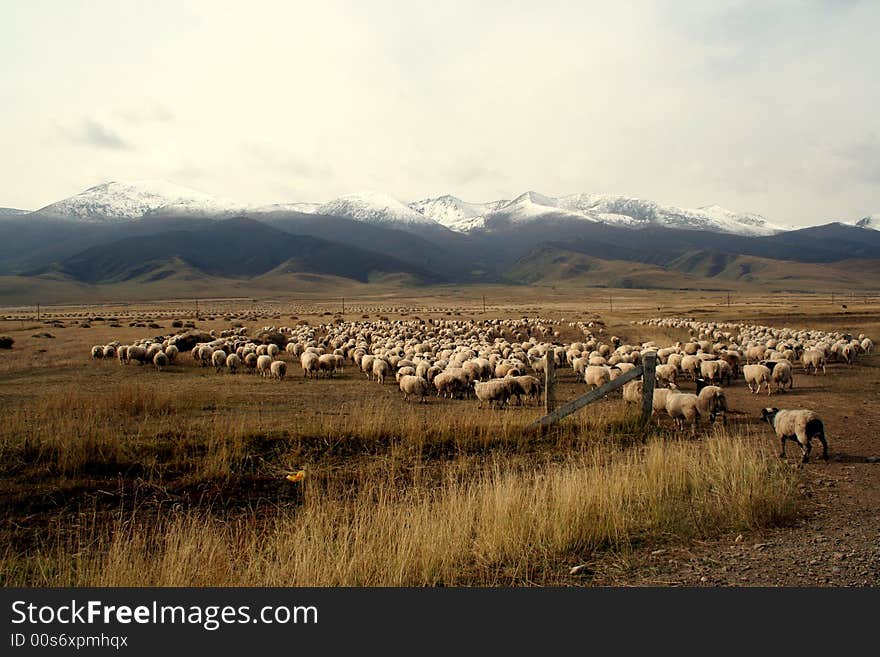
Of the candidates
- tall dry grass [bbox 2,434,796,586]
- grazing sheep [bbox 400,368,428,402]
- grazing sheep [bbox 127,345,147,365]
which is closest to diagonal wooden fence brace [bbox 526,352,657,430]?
tall dry grass [bbox 2,434,796,586]

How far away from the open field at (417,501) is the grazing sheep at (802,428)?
0.31 metres

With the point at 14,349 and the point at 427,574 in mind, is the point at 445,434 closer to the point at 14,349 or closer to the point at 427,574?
the point at 427,574

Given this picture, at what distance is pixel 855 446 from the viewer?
1014cm

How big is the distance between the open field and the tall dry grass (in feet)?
0.08

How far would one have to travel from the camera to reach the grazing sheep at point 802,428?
359 inches

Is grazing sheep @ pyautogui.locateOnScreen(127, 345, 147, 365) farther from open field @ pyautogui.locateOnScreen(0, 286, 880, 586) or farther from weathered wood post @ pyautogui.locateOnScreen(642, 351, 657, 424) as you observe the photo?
weathered wood post @ pyautogui.locateOnScreen(642, 351, 657, 424)

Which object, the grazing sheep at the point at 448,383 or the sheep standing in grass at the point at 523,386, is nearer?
the sheep standing in grass at the point at 523,386

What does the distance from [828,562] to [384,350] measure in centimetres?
2281

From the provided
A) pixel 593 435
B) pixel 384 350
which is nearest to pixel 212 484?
pixel 593 435

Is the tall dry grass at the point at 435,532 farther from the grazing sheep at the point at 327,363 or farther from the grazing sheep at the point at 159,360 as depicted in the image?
the grazing sheep at the point at 159,360

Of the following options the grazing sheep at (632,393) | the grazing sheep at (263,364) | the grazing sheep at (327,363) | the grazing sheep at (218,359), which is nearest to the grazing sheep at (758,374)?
the grazing sheep at (632,393)

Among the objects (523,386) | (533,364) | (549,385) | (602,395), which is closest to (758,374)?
(523,386)

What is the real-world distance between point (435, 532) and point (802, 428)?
694cm

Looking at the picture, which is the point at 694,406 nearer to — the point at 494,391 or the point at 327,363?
the point at 494,391
